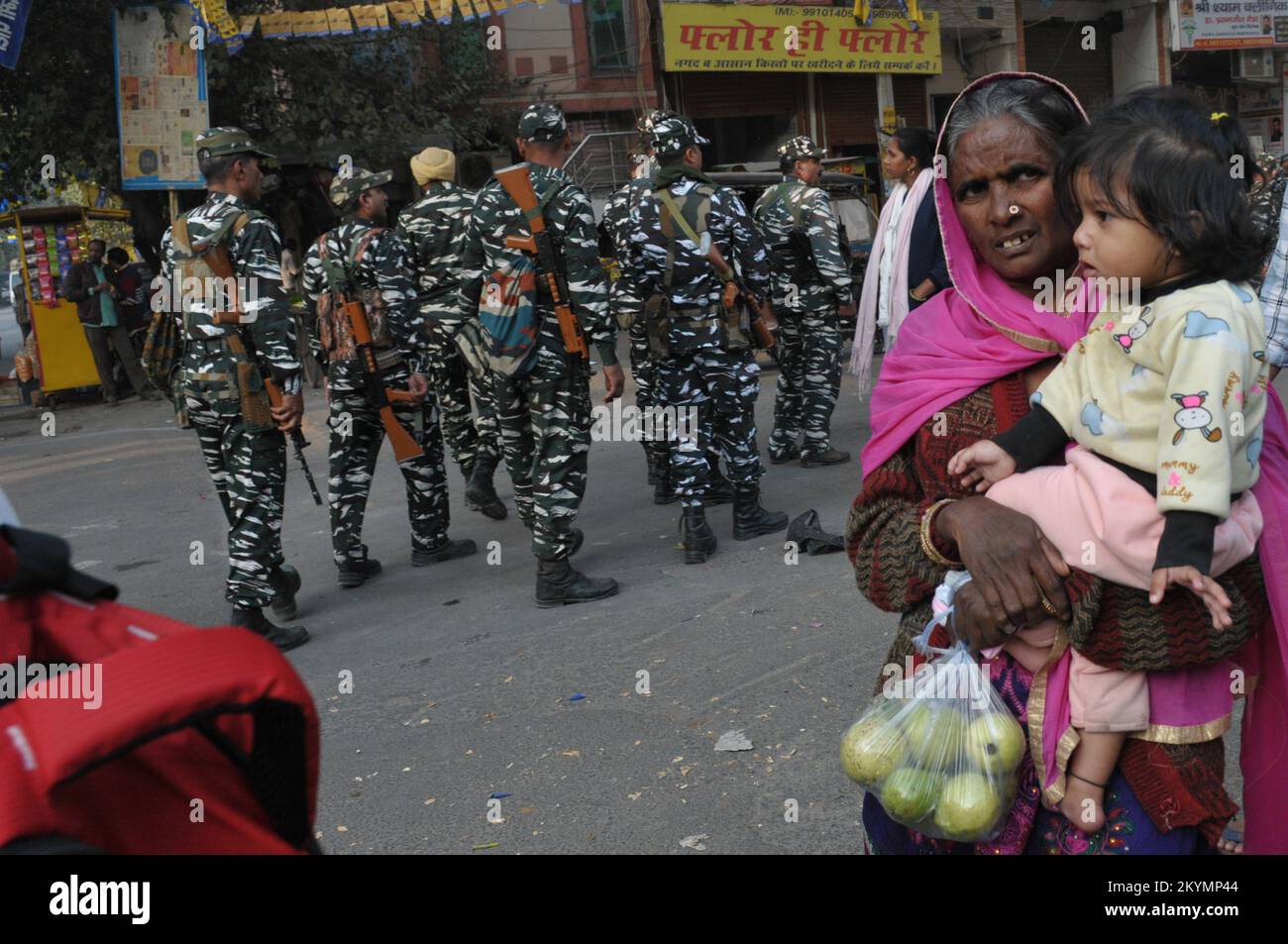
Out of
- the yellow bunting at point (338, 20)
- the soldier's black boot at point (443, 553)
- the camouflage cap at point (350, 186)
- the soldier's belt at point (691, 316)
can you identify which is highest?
the yellow bunting at point (338, 20)

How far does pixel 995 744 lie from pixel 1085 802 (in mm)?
158

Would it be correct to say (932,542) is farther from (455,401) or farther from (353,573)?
(455,401)

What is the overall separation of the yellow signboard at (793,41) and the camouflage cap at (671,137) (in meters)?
12.4

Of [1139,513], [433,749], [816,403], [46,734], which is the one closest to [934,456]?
[1139,513]

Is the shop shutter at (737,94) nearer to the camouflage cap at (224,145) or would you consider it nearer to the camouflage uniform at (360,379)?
the camouflage uniform at (360,379)

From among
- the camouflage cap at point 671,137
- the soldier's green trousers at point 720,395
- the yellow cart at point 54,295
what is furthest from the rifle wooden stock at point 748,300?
the yellow cart at point 54,295

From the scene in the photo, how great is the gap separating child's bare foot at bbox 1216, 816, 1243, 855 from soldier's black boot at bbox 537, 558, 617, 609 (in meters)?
3.09

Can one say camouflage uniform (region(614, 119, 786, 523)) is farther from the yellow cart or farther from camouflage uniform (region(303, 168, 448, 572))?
the yellow cart

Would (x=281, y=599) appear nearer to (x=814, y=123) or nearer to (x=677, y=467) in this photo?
(x=677, y=467)

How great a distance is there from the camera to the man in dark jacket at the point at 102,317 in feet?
47.2

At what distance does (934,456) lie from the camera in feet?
6.13

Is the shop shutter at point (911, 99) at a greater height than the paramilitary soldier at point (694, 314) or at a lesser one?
greater

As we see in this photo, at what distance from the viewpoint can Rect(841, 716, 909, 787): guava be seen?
5.63ft

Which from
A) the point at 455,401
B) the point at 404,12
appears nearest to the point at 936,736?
the point at 455,401
